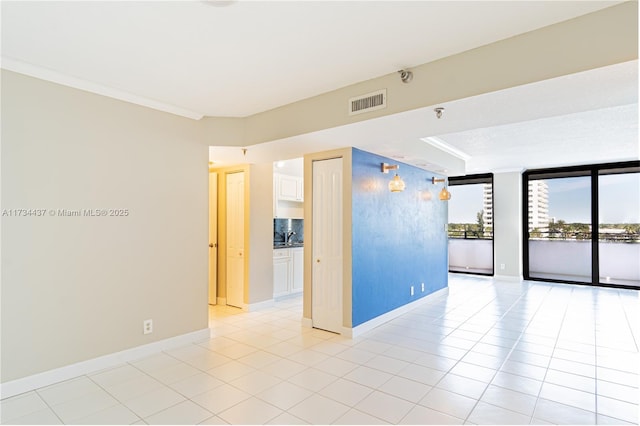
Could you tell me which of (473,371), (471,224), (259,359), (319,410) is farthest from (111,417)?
(471,224)

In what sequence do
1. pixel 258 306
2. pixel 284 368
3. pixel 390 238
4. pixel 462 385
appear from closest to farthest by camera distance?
pixel 462 385
pixel 284 368
pixel 390 238
pixel 258 306

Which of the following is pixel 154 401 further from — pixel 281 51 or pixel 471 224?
pixel 471 224

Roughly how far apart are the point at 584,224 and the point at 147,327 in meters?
8.39

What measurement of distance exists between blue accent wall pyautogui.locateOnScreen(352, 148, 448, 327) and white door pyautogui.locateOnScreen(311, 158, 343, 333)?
22 centimetres

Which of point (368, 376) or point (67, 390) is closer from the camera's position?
point (67, 390)

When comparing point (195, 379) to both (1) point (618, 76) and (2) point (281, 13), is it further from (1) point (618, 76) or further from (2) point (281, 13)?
(1) point (618, 76)

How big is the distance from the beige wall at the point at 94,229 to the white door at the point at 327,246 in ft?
4.57

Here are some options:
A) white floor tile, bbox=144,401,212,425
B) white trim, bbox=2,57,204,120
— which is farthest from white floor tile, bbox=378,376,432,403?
white trim, bbox=2,57,204,120

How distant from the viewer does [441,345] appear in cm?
387

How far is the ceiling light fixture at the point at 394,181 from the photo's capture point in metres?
4.40

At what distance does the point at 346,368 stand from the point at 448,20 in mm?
2949

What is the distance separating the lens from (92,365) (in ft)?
10.3

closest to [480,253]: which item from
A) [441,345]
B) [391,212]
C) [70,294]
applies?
[391,212]

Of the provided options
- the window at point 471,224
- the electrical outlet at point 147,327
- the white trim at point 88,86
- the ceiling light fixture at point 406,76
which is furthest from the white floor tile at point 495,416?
the window at point 471,224
